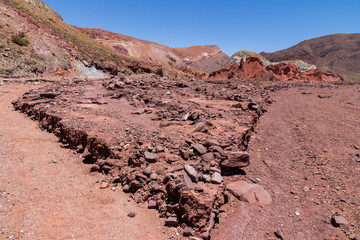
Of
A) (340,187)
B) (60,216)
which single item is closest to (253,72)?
(340,187)

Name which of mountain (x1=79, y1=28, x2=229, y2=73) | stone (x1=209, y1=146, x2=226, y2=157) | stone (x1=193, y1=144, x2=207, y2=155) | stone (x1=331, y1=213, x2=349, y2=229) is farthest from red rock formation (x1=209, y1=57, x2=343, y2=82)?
mountain (x1=79, y1=28, x2=229, y2=73)

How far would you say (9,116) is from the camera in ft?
24.1

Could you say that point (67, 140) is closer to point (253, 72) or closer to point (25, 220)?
point (25, 220)

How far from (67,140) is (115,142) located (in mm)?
1842

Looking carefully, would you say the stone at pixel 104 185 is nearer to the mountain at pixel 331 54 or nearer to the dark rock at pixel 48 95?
the dark rock at pixel 48 95

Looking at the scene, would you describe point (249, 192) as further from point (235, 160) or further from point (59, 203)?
point (59, 203)

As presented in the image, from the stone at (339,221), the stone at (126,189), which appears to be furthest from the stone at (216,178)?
the stone at (339,221)

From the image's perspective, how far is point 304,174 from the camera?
479 centimetres

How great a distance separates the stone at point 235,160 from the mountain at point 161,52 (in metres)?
58.1

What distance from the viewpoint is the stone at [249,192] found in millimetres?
3613

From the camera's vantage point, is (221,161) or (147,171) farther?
(221,161)

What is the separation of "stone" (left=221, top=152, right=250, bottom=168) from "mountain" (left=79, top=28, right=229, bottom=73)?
58.1m

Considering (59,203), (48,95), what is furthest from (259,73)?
(59,203)

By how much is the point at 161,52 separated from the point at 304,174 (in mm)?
86940
